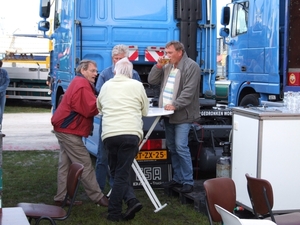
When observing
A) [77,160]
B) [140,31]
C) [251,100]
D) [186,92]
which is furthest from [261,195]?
[251,100]

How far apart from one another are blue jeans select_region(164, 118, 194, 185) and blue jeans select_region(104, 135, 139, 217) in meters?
0.83

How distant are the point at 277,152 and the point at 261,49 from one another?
4.91 metres

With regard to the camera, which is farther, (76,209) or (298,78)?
(298,78)

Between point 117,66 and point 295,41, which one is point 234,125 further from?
point 295,41

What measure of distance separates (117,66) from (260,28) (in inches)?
199

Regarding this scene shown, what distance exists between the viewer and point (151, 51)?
8469mm

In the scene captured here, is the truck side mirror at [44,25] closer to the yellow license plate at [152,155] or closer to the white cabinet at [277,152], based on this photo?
the yellow license plate at [152,155]

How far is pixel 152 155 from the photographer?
262 inches

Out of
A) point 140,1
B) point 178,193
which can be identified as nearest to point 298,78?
point 140,1

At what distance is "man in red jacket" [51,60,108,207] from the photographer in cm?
573

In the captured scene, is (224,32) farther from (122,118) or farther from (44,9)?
(122,118)

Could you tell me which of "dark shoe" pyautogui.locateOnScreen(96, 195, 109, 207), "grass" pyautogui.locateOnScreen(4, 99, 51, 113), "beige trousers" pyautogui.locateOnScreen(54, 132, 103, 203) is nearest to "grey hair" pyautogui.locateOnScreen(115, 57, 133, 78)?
"beige trousers" pyautogui.locateOnScreen(54, 132, 103, 203)

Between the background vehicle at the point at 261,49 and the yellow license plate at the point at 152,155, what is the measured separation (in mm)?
2995

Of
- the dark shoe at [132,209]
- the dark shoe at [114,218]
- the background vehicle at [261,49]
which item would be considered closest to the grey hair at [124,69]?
the dark shoe at [132,209]
